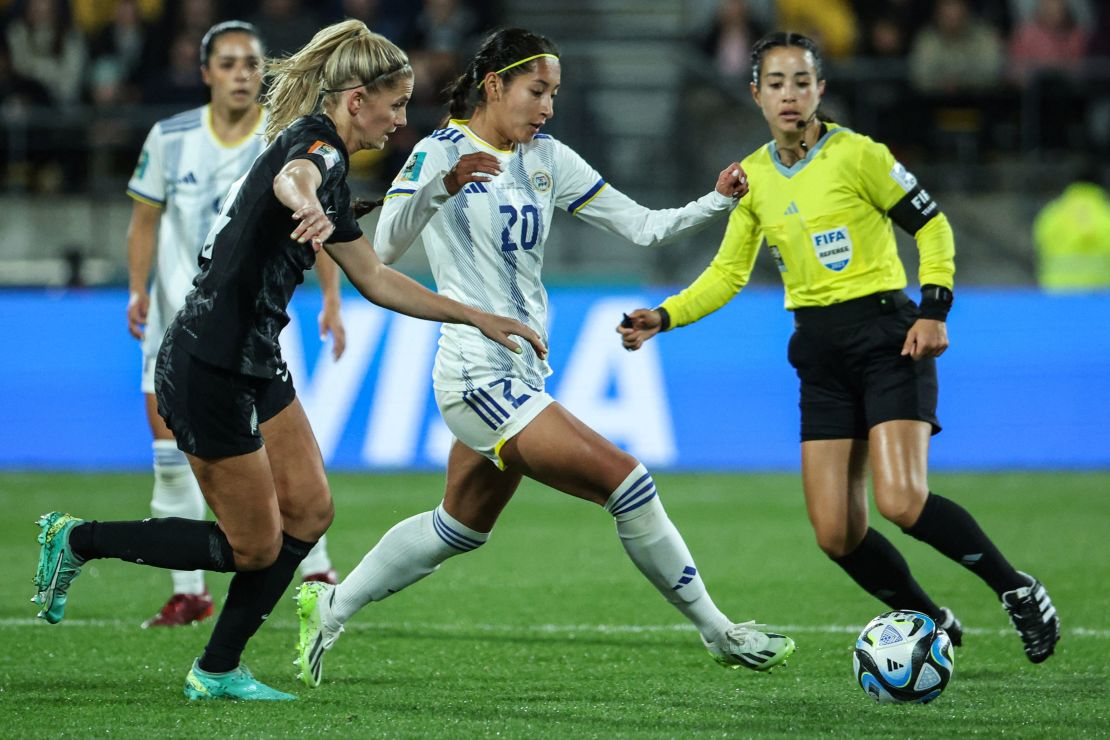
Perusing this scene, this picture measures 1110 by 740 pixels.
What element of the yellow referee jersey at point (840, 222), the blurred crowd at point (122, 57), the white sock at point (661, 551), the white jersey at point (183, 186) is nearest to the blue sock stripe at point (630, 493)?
the white sock at point (661, 551)

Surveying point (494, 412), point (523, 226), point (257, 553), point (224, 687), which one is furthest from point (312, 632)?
point (523, 226)

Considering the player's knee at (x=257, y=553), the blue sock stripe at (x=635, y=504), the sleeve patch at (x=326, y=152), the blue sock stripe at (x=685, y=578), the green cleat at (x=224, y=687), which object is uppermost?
the sleeve patch at (x=326, y=152)

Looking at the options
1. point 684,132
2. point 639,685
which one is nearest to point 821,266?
point 639,685

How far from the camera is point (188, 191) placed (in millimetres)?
7266

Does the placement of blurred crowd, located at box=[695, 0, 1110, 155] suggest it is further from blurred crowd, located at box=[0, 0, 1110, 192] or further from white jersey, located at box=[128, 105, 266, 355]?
white jersey, located at box=[128, 105, 266, 355]

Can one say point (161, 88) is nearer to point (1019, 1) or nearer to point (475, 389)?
point (1019, 1)

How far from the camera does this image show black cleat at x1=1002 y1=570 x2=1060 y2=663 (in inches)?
231

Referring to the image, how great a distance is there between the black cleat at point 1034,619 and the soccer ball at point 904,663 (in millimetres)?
738

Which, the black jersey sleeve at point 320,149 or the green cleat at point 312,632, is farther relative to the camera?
the green cleat at point 312,632

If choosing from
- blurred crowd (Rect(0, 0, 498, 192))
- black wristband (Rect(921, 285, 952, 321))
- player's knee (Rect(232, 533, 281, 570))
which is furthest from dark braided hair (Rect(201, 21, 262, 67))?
blurred crowd (Rect(0, 0, 498, 192))

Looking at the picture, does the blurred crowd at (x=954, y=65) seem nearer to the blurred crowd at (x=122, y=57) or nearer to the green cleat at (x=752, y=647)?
the blurred crowd at (x=122, y=57)

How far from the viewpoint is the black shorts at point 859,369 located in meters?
5.94

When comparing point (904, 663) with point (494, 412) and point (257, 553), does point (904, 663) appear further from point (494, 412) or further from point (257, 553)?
point (257, 553)

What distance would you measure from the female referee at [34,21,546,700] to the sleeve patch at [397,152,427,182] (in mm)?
341
